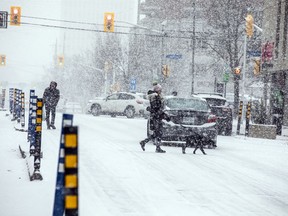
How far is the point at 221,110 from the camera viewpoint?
23250 millimetres

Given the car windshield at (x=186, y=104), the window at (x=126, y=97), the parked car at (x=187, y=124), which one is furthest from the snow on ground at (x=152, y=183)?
the window at (x=126, y=97)

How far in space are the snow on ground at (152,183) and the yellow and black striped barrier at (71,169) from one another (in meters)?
2.70

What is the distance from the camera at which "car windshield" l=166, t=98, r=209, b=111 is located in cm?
1645

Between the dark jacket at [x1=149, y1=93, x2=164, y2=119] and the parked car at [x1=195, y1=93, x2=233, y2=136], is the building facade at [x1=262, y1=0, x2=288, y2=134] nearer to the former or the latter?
the parked car at [x1=195, y1=93, x2=233, y2=136]

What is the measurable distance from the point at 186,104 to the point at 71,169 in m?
12.4

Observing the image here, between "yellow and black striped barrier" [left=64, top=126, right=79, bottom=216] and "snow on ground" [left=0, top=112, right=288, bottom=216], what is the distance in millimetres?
2701

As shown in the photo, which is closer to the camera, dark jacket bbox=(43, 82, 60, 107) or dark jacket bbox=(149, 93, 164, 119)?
dark jacket bbox=(149, 93, 164, 119)

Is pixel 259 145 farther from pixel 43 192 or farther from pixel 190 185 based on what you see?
pixel 43 192

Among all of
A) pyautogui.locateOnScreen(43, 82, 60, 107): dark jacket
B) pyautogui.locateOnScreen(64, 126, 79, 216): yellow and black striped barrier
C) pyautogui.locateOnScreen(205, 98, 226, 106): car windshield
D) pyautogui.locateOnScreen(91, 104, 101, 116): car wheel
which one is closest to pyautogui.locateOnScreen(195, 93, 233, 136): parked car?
pyautogui.locateOnScreen(205, 98, 226, 106): car windshield

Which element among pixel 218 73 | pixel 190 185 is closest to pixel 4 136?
pixel 190 185

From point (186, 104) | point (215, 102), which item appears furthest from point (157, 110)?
point (215, 102)

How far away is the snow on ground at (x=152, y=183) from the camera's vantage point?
7598 mm

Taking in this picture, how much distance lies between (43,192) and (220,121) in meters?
16.0

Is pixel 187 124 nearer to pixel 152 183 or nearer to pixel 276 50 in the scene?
pixel 152 183
